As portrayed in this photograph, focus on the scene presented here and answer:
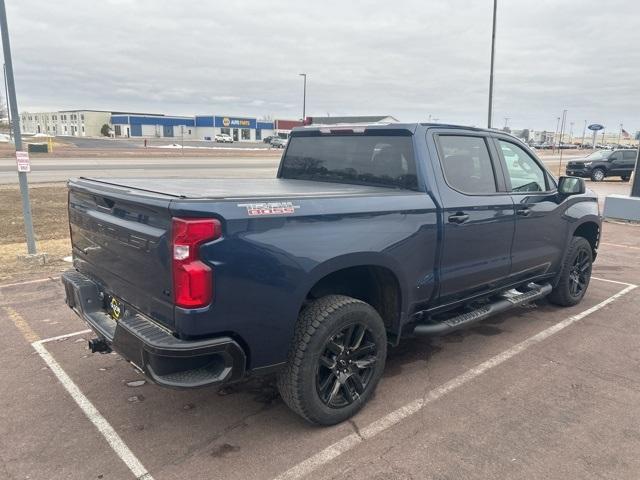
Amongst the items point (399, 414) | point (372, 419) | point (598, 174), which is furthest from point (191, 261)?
point (598, 174)

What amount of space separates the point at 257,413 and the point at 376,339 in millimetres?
930

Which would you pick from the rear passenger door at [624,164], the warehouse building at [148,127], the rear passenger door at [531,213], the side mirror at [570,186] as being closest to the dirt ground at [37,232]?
the rear passenger door at [531,213]

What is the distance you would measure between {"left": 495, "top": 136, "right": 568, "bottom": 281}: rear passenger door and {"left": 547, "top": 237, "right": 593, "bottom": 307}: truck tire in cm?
31

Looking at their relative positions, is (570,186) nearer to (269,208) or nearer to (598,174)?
(269,208)

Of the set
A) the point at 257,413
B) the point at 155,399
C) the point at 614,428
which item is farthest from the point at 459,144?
the point at 155,399

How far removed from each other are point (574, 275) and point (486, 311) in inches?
79.2

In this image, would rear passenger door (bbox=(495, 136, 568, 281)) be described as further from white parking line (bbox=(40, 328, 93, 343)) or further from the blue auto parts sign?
the blue auto parts sign

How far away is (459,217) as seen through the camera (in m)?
3.90

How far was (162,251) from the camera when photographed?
271 centimetres

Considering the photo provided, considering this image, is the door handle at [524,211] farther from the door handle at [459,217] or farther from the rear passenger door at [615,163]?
the rear passenger door at [615,163]

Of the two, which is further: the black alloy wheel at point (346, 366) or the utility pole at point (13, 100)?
the utility pole at point (13, 100)

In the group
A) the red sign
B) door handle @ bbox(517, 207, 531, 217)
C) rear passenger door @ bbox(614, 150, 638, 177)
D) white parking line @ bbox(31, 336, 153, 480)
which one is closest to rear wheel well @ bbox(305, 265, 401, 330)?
white parking line @ bbox(31, 336, 153, 480)

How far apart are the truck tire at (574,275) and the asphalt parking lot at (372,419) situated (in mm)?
753

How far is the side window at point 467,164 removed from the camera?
158 inches
